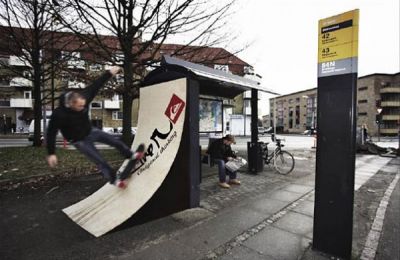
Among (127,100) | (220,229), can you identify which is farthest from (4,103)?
(220,229)

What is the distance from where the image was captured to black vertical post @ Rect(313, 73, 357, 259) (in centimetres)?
325

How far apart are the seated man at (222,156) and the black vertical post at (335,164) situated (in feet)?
10.8

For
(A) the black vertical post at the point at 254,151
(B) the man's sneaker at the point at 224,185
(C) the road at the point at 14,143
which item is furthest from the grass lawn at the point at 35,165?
(C) the road at the point at 14,143

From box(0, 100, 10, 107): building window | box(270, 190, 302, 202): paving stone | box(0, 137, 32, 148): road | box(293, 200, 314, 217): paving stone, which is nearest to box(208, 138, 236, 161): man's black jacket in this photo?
box(270, 190, 302, 202): paving stone

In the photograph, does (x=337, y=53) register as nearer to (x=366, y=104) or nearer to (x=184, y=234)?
(x=184, y=234)

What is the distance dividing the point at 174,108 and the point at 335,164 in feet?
9.46

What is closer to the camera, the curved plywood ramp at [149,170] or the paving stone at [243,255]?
the paving stone at [243,255]

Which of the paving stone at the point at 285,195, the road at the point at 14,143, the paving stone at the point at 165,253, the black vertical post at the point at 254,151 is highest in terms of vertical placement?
the black vertical post at the point at 254,151

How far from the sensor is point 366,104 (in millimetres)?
57875

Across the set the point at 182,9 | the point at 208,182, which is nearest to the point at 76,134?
the point at 208,182

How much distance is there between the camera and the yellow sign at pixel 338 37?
3189mm

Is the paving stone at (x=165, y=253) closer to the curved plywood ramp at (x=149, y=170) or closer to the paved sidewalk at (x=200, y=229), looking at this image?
the paved sidewalk at (x=200, y=229)

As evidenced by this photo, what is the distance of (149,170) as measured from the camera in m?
4.70

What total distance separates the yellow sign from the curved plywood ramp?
2400 mm
